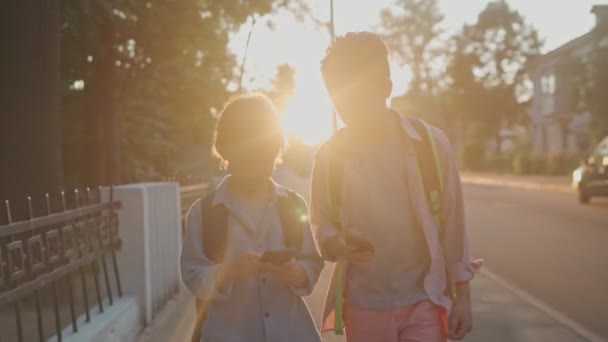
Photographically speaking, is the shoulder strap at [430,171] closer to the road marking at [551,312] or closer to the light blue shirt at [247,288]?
the light blue shirt at [247,288]

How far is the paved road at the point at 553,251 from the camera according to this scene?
971 centimetres

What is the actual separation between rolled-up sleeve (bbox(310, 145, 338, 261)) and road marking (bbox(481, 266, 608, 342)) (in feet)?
15.6

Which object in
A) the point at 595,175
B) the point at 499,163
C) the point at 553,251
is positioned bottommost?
the point at 499,163

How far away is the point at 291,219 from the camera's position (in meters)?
3.29

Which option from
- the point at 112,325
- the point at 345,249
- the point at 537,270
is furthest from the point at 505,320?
the point at 345,249

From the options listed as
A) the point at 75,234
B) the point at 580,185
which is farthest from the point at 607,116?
the point at 75,234

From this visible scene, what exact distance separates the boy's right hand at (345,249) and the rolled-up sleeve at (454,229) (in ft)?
1.02

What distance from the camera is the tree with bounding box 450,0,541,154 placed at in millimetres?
79000

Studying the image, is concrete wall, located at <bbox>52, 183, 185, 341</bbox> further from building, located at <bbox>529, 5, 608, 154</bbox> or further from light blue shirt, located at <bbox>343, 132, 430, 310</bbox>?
building, located at <bbox>529, 5, 608, 154</bbox>

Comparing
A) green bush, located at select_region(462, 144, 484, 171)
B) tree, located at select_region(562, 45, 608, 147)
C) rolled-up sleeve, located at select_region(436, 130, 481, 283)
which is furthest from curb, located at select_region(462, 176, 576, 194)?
rolled-up sleeve, located at select_region(436, 130, 481, 283)

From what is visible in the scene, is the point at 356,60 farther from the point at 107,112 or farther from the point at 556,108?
the point at 556,108

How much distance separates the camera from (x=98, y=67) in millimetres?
18266

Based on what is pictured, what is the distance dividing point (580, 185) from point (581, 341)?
19.7 metres

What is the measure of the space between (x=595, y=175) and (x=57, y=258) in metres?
21.8
